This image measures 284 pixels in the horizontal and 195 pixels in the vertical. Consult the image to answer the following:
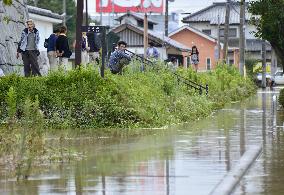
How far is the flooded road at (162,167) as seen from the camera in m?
11.1

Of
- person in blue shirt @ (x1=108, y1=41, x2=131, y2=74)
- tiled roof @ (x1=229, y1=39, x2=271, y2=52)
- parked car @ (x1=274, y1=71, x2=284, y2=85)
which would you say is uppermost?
tiled roof @ (x1=229, y1=39, x2=271, y2=52)

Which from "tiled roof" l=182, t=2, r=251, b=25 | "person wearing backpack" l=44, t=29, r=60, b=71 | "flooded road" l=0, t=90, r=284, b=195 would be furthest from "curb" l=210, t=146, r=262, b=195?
"tiled roof" l=182, t=2, r=251, b=25

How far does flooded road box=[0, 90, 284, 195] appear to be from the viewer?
11078 mm

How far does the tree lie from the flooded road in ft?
30.0

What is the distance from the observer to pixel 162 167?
1312cm

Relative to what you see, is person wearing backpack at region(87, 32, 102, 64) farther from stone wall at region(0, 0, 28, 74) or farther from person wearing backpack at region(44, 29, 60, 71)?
person wearing backpack at region(44, 29, 60, 71)

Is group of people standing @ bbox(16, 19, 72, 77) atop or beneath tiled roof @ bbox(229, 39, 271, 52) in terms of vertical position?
beneath

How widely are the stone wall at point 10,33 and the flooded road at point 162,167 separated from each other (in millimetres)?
8619

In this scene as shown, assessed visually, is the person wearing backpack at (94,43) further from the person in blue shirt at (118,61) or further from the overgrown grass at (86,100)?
the overgrown grass at (86,100)

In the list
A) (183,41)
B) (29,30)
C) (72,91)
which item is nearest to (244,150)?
(72,91)

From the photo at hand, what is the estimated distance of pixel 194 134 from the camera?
19.0 meters

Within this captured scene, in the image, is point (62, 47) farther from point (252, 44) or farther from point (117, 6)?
point (252, 44)

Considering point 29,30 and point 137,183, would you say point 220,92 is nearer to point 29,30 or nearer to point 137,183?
point 29,30

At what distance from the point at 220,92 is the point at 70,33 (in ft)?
142
